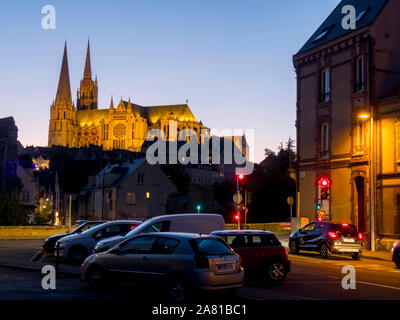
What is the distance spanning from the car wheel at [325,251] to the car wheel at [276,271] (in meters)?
9.65

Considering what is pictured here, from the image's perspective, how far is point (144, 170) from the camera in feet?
262

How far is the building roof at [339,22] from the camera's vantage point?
33737mm

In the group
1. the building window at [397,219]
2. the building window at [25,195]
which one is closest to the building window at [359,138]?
the building window at [397,219]

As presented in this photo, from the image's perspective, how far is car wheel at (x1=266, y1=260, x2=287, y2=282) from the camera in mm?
15883

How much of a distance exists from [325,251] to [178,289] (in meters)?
15.0

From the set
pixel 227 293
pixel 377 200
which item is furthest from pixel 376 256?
pixel 227 293

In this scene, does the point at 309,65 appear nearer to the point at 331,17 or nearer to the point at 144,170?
the point at 331,17

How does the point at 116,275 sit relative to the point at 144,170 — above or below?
below

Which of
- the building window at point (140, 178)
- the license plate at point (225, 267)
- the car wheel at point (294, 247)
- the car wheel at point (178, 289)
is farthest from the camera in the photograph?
the building window at point (140, 178)

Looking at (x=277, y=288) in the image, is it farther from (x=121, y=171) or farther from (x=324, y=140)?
(x=121, y=171)

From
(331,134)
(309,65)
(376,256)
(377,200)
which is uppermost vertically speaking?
(309,65)

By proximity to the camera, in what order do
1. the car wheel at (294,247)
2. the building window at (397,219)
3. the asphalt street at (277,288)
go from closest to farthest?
1. the asphalt street at (277,288)
2. the car wheel at (294,247)
3. the building window at (397,219)

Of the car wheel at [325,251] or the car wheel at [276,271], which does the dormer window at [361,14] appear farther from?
the car wheel at [276,271]
